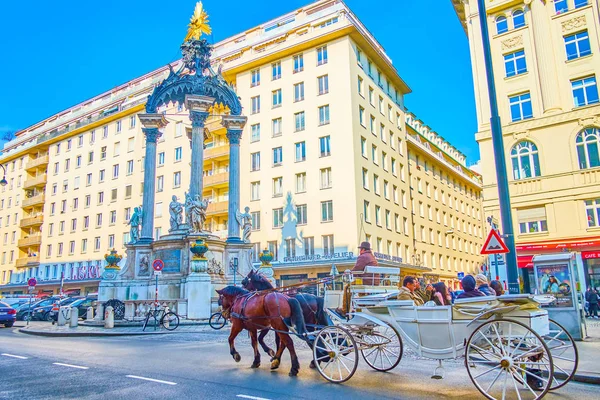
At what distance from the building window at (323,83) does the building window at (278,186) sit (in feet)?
28.8

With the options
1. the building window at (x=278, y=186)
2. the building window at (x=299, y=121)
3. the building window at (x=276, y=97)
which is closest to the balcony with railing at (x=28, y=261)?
the building window at (x=278, y=186)

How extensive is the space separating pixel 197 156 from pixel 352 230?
1672 cm

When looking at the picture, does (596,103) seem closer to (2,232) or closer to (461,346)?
(461,346)

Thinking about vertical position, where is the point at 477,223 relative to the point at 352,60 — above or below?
below

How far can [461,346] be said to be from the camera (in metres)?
7.18

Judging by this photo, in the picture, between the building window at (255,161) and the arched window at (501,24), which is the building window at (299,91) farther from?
the arched window at (501,24)

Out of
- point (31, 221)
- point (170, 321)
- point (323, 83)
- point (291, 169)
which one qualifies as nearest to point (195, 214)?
point (170, 321)

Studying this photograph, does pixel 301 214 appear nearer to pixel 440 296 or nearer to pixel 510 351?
pixel 440 296

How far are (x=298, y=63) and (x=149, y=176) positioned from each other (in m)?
23.1

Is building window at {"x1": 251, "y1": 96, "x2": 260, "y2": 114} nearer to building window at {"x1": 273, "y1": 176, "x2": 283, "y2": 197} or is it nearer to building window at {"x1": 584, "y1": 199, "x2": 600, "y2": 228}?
building window at {"x1": 273, "y1": 176, "x2": 283, "y2": 197}

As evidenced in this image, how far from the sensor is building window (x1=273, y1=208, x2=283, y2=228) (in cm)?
4294

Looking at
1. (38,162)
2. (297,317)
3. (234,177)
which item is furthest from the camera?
(38,162)

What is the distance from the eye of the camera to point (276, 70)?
4631 centimetres

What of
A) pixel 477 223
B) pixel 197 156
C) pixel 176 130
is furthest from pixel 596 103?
pixel 477 223
